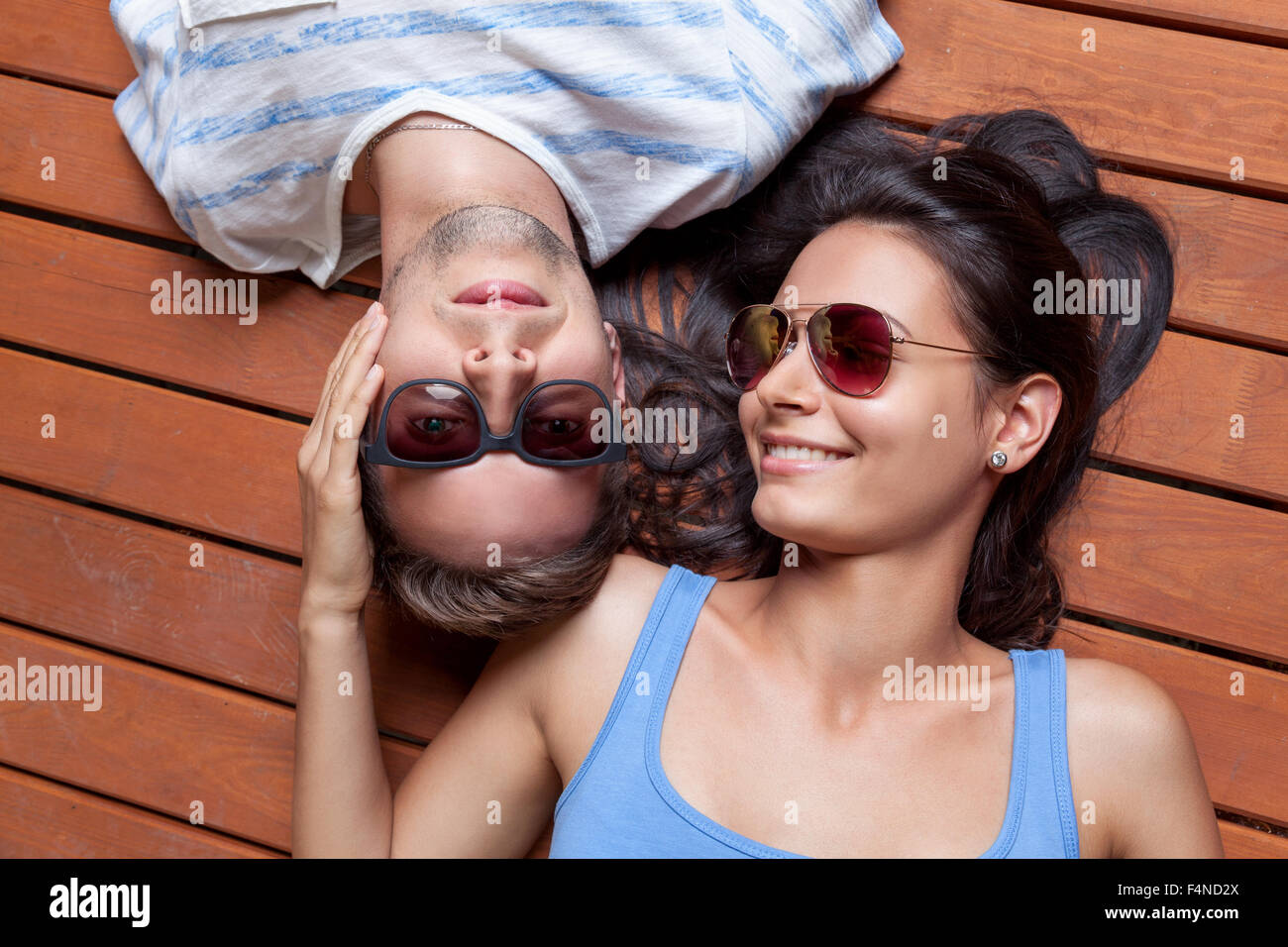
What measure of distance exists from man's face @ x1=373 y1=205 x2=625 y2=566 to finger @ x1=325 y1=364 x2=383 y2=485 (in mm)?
29

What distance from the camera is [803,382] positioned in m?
1.71

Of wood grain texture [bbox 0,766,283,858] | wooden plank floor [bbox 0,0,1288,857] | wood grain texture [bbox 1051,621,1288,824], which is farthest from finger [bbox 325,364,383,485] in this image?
wood grain texture [bbox 1051,621,1288,824]

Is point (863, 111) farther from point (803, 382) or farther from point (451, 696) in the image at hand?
point (451, 696)

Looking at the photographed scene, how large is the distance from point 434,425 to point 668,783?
2.41 feet

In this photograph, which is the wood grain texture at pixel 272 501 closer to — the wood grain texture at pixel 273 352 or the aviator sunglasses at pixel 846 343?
the wood grain texture at pixel 273 352

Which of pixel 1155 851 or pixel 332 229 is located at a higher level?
pixel 332 229

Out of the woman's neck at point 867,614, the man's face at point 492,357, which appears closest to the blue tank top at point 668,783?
the woman's neck at point 867,614

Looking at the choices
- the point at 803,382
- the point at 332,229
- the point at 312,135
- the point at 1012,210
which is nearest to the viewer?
the point at 803,382

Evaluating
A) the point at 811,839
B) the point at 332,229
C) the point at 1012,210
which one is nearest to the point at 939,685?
the point at 811,839

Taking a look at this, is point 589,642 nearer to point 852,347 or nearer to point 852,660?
point 852,660

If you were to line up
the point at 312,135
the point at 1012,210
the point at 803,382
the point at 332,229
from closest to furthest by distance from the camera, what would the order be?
the point at 803,382 < the point at 1012,210 < the point at 312,135 < the point at 332,229

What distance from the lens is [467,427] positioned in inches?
67.2

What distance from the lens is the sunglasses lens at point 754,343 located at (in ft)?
5.81

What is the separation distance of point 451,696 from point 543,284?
3.17 ft
